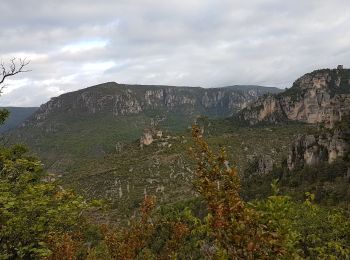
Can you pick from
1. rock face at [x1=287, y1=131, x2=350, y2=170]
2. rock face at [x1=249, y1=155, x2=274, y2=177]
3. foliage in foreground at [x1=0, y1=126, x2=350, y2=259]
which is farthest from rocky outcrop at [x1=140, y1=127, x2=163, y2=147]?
foliage in foreground at [x1=0, y1=126, x2=350, y2=259]

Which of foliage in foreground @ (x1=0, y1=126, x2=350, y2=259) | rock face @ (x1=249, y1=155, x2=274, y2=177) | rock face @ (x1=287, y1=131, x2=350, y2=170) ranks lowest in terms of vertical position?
rock face @ (x1=249, y1=155, x2=274, y2=177)

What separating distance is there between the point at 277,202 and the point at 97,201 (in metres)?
4.94

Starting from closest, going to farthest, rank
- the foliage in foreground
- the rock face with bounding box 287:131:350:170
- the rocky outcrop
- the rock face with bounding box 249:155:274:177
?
the foliage in foreground → the rock face with bounding box 287:131:350:170 → the rock face with bounding box 249:155:274:177 → the rocky outcrop

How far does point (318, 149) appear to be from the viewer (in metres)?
87.7

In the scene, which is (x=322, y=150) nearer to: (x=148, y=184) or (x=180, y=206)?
(x=180, y=206)

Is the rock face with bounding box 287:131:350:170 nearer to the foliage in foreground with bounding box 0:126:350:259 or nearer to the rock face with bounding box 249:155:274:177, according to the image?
the rock face with bounding box 249:155:274:177

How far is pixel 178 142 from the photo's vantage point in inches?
7047

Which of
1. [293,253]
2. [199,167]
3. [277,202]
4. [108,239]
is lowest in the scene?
[108,239]

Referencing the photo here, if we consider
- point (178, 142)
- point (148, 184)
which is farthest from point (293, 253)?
point (178, 142)

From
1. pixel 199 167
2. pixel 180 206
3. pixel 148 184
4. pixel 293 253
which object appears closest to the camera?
pixel 199 167

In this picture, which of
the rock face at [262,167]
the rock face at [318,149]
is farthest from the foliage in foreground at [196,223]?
the rock face at [262,167]

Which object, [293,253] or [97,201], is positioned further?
[97,201]

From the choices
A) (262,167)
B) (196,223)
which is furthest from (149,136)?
Answer: (196,223)

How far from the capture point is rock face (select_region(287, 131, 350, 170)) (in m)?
80.4
